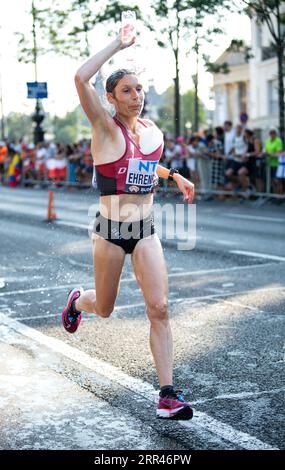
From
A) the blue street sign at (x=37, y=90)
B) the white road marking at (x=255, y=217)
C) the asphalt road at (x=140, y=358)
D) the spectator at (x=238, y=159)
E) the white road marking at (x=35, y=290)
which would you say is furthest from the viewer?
the blue street sign at (x=37, y=90)

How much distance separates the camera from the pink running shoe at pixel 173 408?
4.76 metres

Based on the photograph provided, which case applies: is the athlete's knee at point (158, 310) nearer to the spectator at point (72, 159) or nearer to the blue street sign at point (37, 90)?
the spectator at point (72, 159)

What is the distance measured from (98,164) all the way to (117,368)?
1.50 m

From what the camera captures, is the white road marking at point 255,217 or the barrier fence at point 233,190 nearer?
the white road marking at point 255,217

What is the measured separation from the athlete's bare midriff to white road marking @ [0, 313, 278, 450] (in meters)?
1.04

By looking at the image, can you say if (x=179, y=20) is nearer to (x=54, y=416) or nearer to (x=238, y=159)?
(x=238, y=159)

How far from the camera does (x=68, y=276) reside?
10.4 metres

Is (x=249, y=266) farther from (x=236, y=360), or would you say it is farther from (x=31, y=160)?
(x=31, y=160)

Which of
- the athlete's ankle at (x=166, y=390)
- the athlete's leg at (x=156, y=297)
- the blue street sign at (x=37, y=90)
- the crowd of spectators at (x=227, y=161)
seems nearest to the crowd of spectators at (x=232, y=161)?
the crowd of spectators at (x=227, y=161)

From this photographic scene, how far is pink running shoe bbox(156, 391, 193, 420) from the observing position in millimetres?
4758

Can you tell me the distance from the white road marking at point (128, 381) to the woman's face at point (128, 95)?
163 cm

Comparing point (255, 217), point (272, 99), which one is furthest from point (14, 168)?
point (255, 217)

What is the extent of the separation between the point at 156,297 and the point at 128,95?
1155 millimetres

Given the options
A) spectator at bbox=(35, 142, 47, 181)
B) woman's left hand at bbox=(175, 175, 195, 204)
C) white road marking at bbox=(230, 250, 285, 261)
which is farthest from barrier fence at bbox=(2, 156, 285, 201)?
woman's left hand at bbox=(175, 175, 195, 204)
